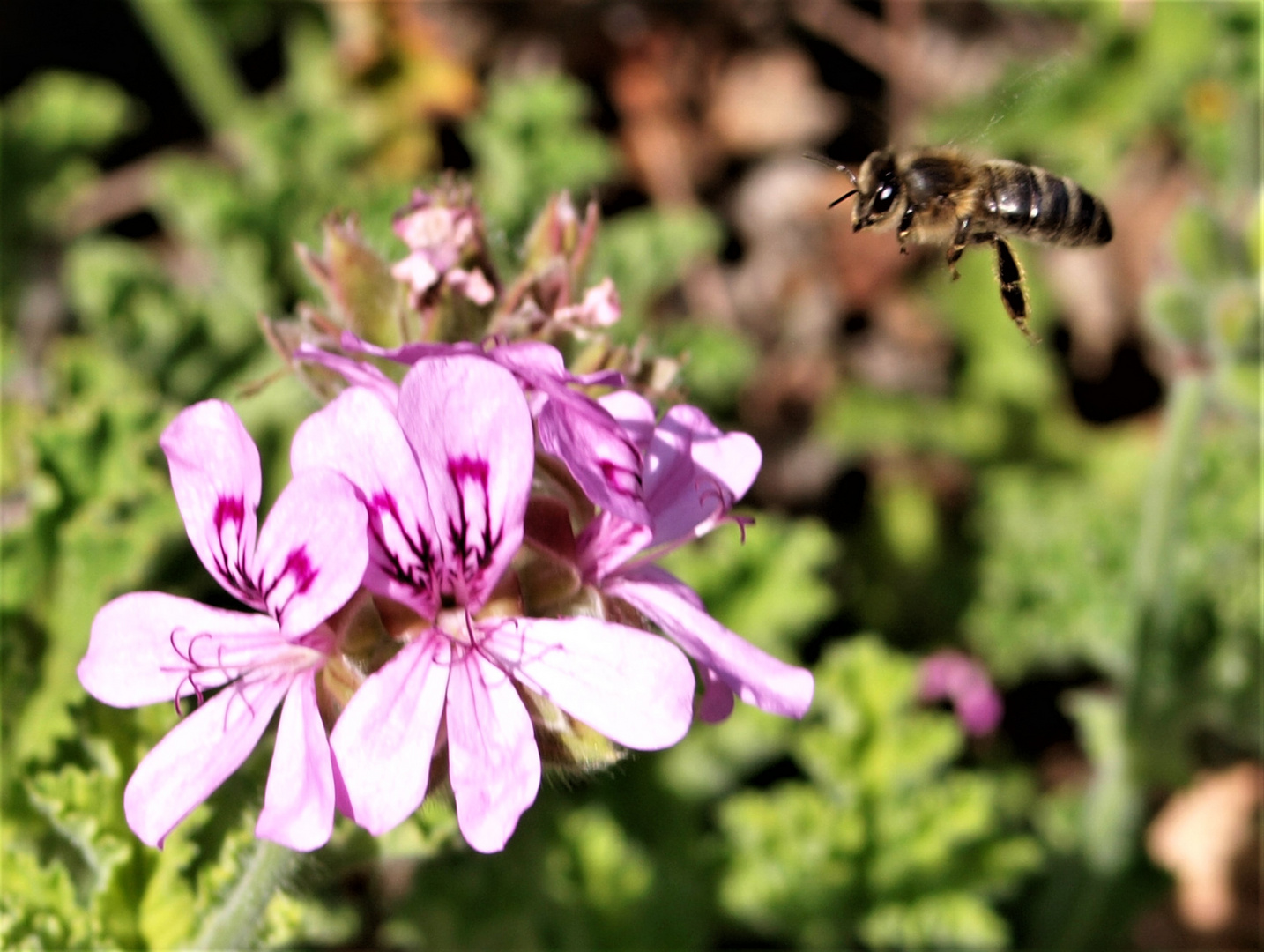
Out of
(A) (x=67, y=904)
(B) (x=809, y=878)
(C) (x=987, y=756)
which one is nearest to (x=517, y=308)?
(A) (x=67, y=904)

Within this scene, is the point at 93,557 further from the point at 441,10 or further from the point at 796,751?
the point at 441,10

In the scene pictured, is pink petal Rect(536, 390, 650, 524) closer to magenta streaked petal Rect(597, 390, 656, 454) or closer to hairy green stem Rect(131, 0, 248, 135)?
magenta streaked petal Rect(597, 390, 656, 454)

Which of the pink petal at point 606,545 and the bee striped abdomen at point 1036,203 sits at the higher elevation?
the pink petal at point 606,545

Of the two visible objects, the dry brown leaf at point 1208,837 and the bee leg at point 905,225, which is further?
the dry brown leaf at point 1208,837

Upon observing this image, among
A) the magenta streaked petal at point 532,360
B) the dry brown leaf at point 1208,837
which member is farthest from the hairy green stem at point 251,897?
the dry brown leaf at point 1208,837

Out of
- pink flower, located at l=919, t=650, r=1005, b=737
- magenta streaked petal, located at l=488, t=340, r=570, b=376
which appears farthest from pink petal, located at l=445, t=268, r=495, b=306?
pink flower, located at l=919, t=650, r=1005, b=737

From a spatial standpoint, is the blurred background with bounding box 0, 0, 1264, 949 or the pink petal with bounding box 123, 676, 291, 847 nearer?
the pink petal with bounding box 123, 676, 291, 847

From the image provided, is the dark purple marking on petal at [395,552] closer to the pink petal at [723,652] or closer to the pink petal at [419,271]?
the pink petal at [723,652]
